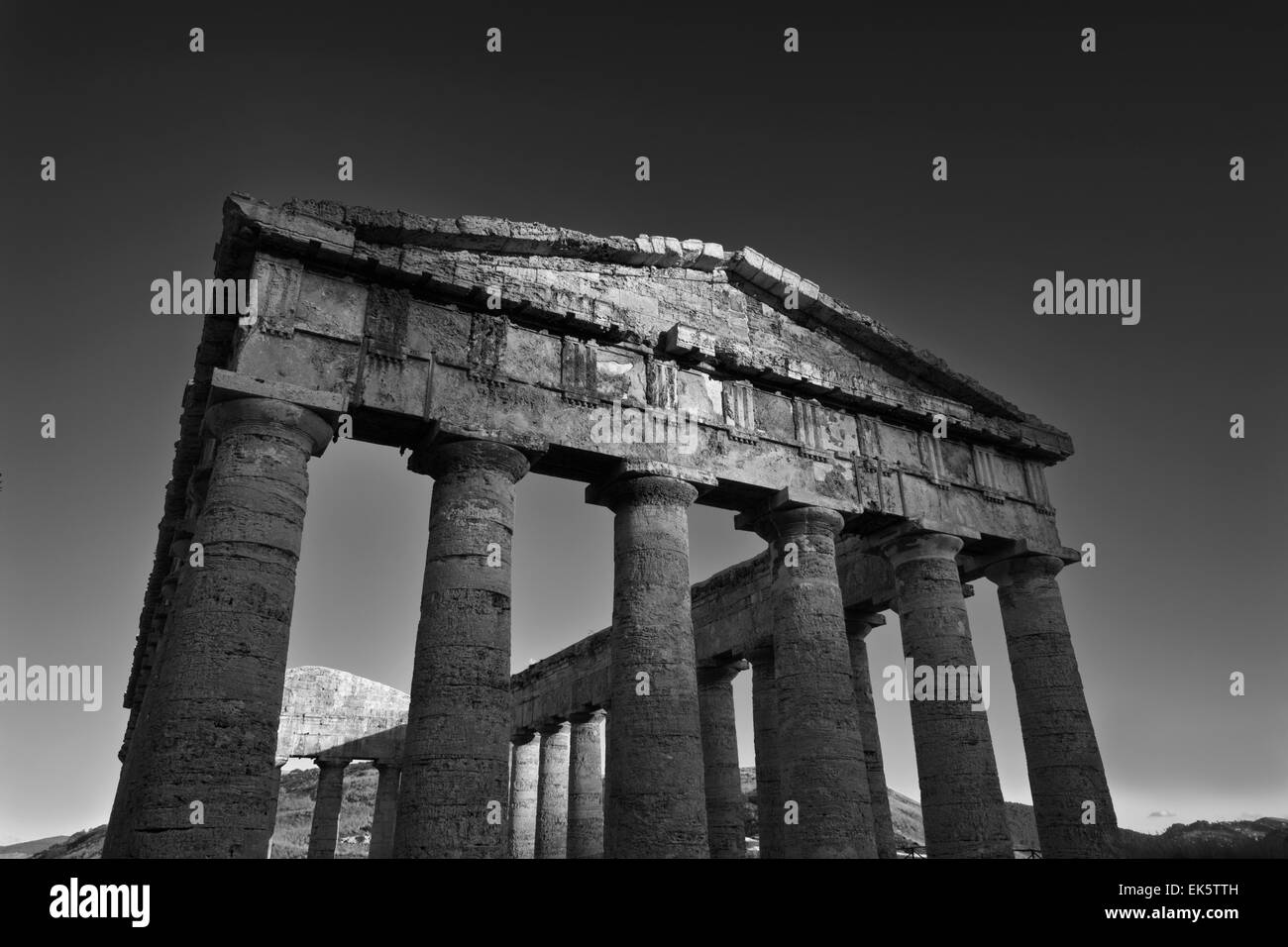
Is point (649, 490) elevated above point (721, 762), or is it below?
above

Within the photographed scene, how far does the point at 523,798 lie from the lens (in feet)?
96.2

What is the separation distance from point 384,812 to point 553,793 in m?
6.19

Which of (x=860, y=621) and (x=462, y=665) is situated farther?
(x=860, y=621)

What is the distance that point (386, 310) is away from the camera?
12.9m

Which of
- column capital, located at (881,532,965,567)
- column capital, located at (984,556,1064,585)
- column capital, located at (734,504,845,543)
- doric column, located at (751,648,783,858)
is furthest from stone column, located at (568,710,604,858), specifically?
column capital, located at (984,556,1064,585)

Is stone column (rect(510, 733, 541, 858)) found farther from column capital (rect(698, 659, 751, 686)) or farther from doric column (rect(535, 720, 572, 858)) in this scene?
column capital (rect(698, 659, 751, 686))

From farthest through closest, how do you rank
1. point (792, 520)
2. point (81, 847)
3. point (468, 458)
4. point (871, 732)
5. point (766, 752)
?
point (81, 847), point (766, 752), point (871, 732), point (792, 520), point (468, 458)

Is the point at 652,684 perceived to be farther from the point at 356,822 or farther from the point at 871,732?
the point at 356,822

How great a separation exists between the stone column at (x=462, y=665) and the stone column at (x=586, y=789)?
14992 millimetres

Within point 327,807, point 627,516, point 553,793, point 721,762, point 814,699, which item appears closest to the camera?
point 814,699

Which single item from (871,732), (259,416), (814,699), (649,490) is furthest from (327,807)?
(259,416)
